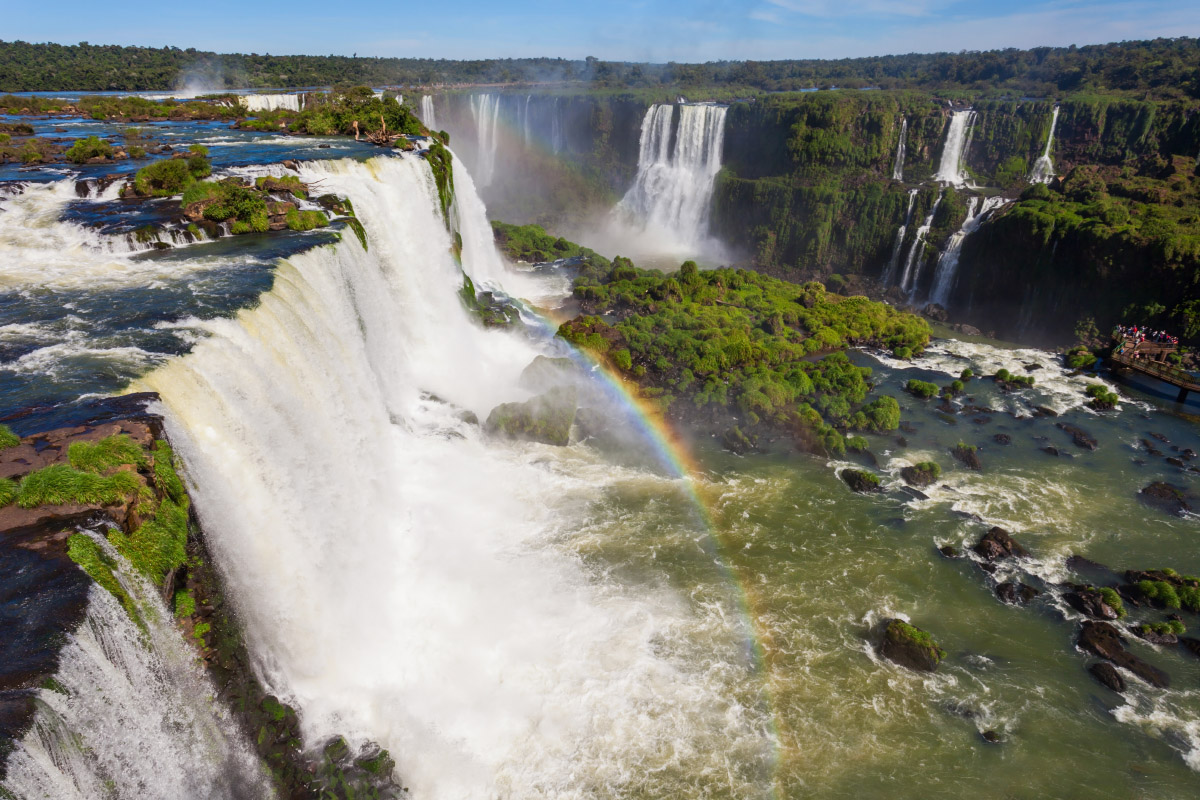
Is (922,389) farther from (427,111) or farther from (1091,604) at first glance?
(427,111)

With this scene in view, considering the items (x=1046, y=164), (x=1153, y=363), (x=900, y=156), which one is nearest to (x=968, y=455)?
(x=1153, y=363)

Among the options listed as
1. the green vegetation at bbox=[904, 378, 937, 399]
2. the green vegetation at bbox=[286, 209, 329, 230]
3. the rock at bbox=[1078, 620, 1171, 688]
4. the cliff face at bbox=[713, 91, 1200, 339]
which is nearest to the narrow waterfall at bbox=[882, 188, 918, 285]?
the cliff face at bbox=[713, 91, 1200, 339]

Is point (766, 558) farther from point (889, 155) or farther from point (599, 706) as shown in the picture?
point (889, 155)

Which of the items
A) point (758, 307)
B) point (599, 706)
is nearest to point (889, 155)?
point (758, 307)

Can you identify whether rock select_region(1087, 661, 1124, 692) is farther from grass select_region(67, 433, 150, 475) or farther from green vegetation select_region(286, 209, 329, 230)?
green vegetation select_region(286, 209, 329, 230)

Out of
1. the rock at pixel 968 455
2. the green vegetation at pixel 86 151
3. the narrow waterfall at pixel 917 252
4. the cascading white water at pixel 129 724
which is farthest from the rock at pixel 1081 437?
the green vegetation at pixel 86 151

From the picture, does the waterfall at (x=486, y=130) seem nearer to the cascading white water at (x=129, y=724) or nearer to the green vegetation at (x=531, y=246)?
the green vegetation at (x=531, y=246)
